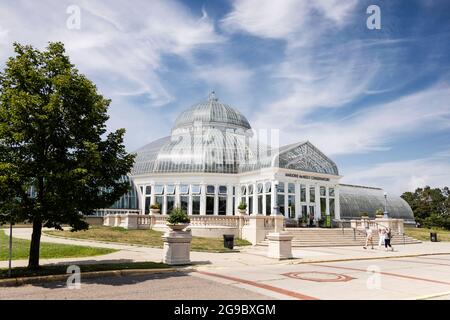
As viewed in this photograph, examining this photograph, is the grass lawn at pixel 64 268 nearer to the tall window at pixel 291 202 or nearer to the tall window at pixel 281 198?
the tall window at pixel 281 198

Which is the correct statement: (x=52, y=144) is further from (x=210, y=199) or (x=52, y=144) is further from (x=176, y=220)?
(x=210, y=199)

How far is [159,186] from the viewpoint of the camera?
41.3 m

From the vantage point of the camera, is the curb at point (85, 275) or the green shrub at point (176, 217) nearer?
the curb at point (85, 275)

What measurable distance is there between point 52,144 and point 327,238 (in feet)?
74.0

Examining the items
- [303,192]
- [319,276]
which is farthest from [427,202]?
[319,276]

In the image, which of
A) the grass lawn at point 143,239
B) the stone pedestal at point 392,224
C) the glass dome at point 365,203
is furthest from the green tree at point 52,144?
the glass dome at point 365,203

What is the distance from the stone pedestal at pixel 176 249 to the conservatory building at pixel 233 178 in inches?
732

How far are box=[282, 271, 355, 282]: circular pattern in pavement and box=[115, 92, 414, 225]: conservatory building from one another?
19.9 metres

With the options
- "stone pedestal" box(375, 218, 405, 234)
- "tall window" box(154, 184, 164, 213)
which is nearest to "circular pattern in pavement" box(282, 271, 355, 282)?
"stone pedestal" box(375, 218, 405, 234)

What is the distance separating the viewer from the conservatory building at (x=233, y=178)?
36.1m

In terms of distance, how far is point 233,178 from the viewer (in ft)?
133

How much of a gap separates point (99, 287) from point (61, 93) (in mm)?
6402
